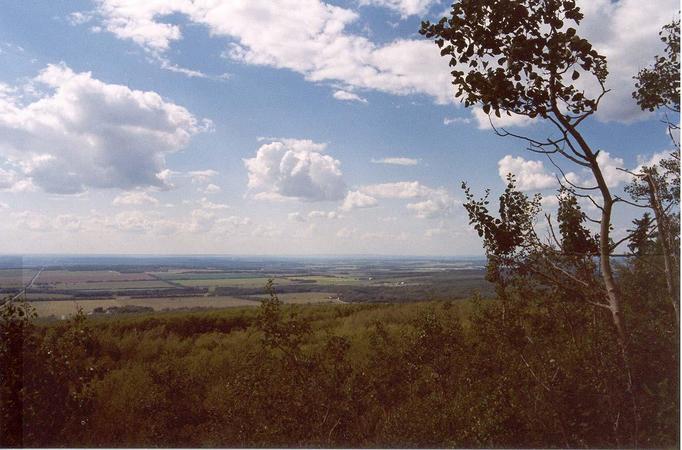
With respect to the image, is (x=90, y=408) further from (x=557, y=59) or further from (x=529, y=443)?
(x=557, y=59)

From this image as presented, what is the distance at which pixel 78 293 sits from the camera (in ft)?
18.2

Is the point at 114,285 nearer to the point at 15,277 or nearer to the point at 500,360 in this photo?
the point at 15,277

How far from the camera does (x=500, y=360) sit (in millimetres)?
4594

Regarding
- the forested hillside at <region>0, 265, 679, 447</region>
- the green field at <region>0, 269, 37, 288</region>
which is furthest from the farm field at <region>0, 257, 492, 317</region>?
the forested hillside at <region>0, 265, 679, 447</region>

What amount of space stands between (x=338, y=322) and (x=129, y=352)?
4112mm

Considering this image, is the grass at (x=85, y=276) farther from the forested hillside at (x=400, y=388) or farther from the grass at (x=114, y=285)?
the forested hillside at (x=400, y=388)

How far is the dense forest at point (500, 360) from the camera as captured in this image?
3049 mm

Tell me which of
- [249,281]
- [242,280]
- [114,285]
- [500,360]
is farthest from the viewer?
[114,285]

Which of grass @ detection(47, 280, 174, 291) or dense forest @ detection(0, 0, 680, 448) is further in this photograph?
grass @ detection(47, 280, 174, 291)

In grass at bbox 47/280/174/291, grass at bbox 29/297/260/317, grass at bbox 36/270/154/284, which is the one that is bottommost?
grass at bbox 29/297/260/317

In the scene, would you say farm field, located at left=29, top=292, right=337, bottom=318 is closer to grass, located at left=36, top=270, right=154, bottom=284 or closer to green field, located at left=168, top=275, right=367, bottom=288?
green field, located at left=168, top=275, right=367, bottom=288

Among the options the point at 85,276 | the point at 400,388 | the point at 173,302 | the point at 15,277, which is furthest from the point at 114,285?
the point at 400,388

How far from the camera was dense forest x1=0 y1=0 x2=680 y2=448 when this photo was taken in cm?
305

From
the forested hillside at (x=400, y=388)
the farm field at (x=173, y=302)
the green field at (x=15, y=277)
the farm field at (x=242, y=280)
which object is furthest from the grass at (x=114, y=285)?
the forested hillside at (x=400, y=388)
